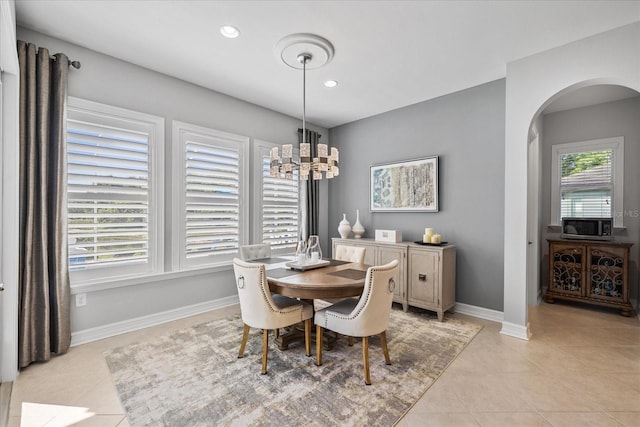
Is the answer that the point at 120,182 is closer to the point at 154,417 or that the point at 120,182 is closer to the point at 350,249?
the point at 154,417

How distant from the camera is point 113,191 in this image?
2.97m

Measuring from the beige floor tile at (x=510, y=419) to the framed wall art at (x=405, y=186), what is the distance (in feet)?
8.38

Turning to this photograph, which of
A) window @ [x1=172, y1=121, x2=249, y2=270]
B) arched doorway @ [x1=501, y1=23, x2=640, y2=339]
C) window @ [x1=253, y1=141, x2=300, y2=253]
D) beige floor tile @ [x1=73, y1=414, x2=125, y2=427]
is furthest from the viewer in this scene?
window @ [x1=253, y1=141, x2=300, y2=253]

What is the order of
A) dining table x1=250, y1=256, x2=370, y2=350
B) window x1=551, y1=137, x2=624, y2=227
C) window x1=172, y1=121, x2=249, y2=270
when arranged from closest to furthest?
dining table x1=250, y1=256, x2=370, y2=350 → window x1=172, y1=121, x2=249, y2=270 → window x1=551, y1=137, x2=624, y2=227

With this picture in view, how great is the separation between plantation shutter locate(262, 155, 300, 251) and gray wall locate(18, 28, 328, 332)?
68 centimetres

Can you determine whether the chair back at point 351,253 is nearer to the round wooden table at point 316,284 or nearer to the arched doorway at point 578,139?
the round wooden table at point 316,284

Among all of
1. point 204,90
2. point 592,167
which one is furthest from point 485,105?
point 204,90

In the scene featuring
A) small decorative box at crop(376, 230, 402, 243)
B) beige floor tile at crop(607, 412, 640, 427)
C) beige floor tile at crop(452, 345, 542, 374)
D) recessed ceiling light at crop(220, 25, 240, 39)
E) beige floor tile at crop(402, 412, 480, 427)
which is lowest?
beige floor tile at crop(402, 412, 480, 427)

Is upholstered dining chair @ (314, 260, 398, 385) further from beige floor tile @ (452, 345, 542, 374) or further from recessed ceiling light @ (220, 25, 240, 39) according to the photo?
recessed ceiling light @ (220, 25, 240, 39)

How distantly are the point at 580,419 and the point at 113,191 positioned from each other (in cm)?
419

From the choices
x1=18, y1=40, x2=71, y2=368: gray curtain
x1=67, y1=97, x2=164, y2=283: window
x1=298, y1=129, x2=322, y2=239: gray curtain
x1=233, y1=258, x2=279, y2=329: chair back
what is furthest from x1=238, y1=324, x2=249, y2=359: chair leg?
x1=298, y1=129, x2=322, y2=239: gray curtain

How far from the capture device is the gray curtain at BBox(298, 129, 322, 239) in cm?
487

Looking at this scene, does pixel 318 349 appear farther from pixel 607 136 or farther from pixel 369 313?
pixel 607 136

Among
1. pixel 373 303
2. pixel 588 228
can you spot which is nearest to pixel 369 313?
pixel 373 303
